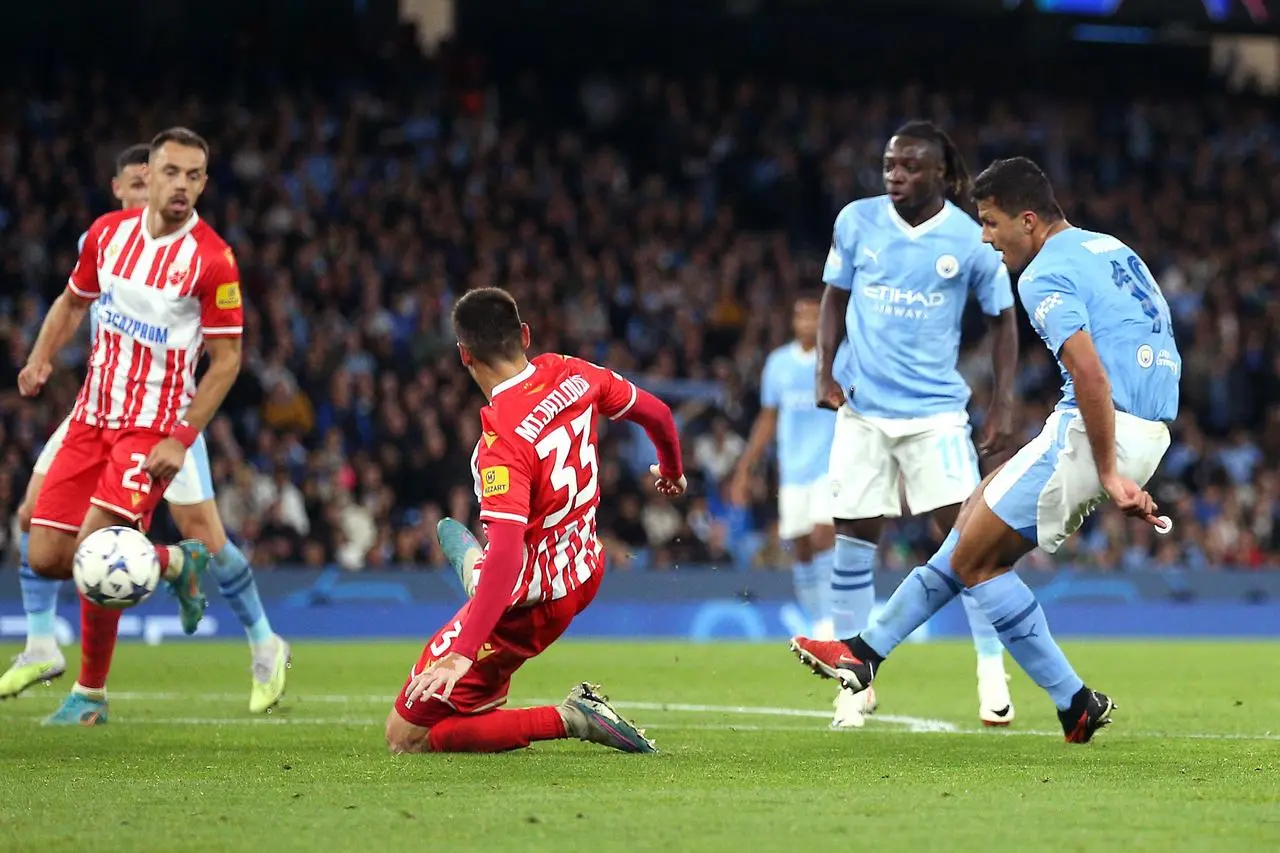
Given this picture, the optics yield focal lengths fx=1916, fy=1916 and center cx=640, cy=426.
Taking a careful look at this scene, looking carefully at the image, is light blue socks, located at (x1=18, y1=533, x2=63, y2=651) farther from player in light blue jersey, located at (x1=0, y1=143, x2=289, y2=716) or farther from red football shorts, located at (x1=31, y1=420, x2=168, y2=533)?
red football shorts, located at (x1=31, y1=420, x2=168, y2=533)

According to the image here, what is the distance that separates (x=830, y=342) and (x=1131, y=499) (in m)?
2.64

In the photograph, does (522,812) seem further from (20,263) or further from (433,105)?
(433,105)

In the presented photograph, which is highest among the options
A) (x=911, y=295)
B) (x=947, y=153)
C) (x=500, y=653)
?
(x=947, y=153)

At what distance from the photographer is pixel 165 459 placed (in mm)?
7656

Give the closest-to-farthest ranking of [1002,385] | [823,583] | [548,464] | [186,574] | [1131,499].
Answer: [1131,499] → [548,464] → [186,574] → [1002,385] → [823,583]

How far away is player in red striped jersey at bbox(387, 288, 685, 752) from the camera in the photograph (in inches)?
244

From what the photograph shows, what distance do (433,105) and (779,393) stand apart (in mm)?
10901

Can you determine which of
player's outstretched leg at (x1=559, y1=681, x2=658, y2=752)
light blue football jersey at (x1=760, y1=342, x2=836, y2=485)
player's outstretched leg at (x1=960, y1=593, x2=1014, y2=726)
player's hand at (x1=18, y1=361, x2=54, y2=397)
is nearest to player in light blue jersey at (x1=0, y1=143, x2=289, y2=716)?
player's hand at (x1=18, y1=361, x2=54, y2=397)

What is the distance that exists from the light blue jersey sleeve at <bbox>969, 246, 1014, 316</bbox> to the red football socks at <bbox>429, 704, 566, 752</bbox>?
3.12 meters

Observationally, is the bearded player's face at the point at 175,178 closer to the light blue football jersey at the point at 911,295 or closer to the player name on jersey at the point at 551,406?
the player name on jersey at the point at 551,406

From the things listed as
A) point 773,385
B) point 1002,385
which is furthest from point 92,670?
point 773,385

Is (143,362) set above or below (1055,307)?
below

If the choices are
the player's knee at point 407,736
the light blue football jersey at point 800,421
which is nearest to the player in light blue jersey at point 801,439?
the light blue football jersey at point 800,421

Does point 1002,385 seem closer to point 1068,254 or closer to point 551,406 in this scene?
point 1068,254
